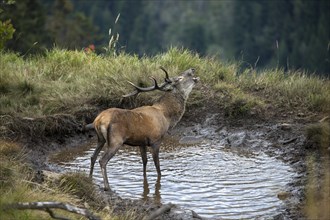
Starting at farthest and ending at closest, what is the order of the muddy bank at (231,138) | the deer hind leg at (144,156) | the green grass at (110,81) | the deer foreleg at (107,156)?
the green grass at (110,81)
the muddy bank at (231,138)
the deer hind leg at (144,156)
the deer foreleg at (107,156)

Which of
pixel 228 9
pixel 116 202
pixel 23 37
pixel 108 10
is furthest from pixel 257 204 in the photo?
pixel 228 9

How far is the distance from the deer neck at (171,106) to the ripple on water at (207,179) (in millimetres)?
697

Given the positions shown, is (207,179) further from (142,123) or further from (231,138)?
(231,138)

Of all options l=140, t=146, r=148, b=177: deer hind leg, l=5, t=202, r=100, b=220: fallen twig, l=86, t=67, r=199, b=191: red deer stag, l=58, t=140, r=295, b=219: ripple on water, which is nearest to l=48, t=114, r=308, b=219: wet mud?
l=58, t=140, r=295, b=219: ripple on water

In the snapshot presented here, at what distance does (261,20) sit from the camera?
385 ft

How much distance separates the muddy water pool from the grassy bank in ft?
2.38

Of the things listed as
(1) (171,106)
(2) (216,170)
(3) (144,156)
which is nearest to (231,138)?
(2) (216,170)

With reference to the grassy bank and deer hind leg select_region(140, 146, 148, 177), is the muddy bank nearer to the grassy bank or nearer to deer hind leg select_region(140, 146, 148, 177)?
the grassy bank

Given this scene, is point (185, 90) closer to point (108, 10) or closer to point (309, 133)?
point (309, 133)

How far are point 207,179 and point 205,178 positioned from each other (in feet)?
0.20

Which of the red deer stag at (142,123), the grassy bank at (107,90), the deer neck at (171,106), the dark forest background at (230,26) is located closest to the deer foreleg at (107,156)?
the red deer stag at (142,123)

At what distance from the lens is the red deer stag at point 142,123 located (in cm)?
830

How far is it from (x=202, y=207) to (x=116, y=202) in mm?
981

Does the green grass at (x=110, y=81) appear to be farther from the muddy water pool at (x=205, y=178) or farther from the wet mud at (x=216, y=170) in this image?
the muddy water pool at (x=205, y=178)
